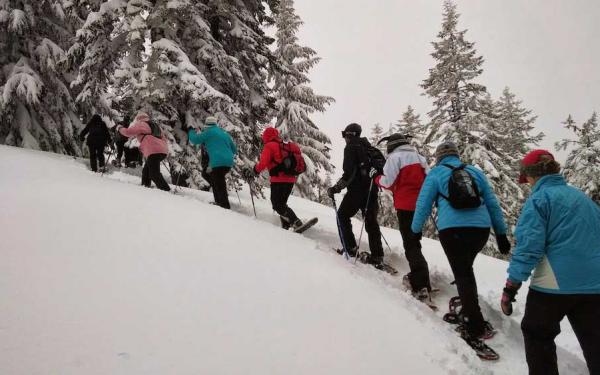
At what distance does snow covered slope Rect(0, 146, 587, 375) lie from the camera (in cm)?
249

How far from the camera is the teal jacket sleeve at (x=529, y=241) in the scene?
3.20 m

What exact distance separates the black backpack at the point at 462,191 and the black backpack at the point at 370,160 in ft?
6.38

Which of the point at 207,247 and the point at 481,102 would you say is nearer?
the point at 207,247

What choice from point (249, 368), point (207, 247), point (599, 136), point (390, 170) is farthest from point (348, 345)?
point (599, 136)

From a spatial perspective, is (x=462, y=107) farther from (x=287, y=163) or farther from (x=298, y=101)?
(x=287, y=163)

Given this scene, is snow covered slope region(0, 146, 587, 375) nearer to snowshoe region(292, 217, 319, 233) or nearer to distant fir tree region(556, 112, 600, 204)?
snowshoe region(292, 217, 319, 233)

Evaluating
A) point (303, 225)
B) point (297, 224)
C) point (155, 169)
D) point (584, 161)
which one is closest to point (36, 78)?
point (155, 169)

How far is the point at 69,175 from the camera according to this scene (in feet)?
25.7

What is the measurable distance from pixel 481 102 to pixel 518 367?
19.6m

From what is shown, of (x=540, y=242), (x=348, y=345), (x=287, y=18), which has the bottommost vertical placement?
(x=348, y=345)

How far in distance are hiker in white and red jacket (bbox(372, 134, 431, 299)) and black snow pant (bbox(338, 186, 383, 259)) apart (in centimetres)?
75

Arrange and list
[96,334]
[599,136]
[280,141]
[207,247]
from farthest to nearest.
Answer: [599,136]
[280,141]
[207,247]
[96,334]

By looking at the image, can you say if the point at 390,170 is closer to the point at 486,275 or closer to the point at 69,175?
the point at 486,275

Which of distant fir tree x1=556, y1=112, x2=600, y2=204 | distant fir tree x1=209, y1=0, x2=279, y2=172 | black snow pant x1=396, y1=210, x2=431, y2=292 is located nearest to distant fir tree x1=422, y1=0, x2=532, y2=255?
distant fir tree x1=556, y1=112, x2=600, y2=204
